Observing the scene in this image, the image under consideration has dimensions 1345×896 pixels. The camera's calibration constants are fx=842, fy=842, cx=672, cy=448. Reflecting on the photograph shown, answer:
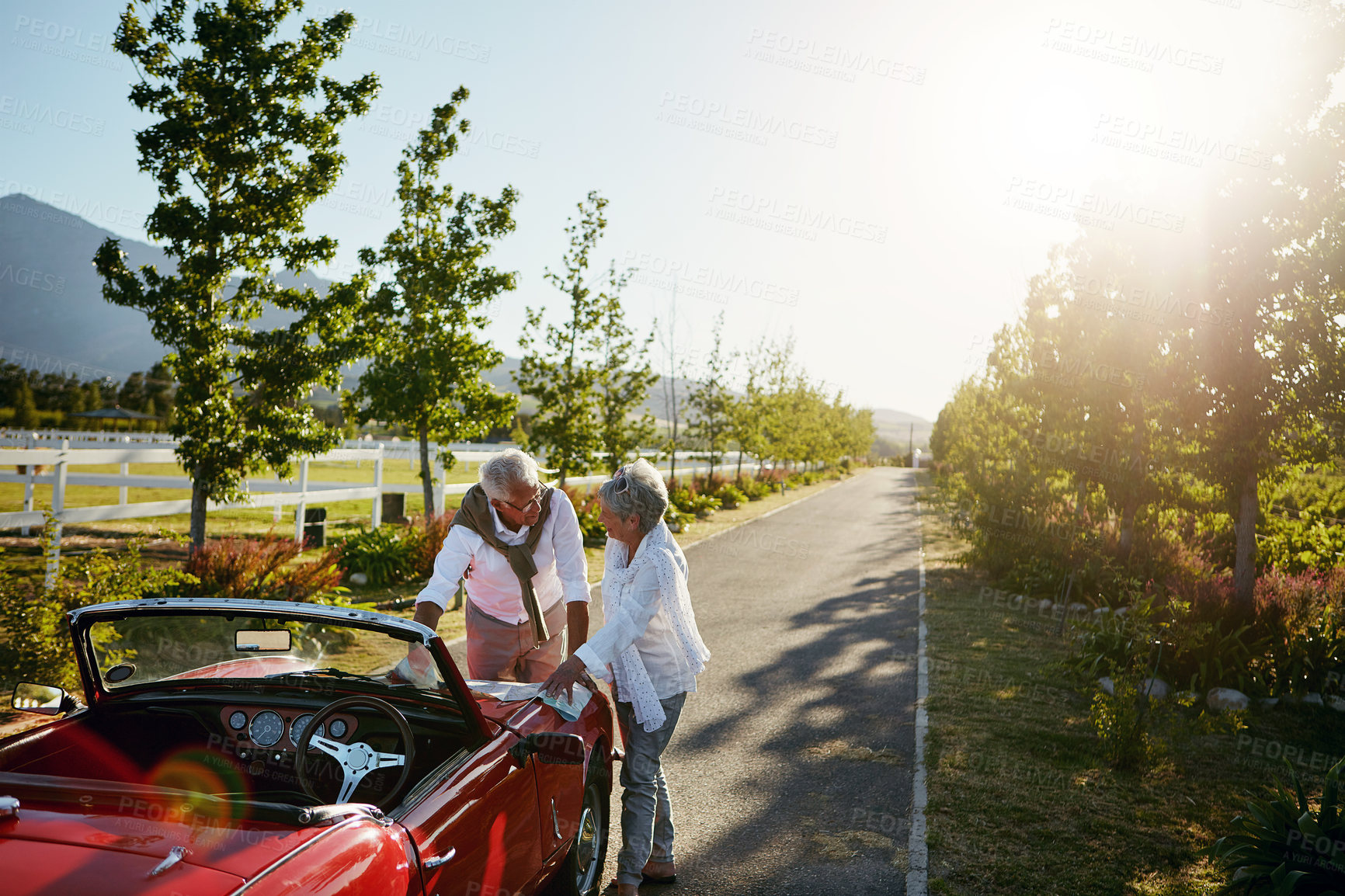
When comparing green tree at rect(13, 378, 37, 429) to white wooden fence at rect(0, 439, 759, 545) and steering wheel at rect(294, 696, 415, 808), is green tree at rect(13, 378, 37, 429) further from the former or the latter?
steering wheel at rect(294, 696, 415, 808)

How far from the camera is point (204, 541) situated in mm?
9648

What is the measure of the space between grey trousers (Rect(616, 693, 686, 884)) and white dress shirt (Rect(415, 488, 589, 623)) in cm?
69

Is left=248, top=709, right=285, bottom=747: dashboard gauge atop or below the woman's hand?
below

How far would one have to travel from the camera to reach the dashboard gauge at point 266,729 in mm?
2973

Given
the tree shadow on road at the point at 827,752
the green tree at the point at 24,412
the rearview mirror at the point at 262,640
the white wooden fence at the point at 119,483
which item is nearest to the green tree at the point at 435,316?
the white wooden fence at the point at 119,483

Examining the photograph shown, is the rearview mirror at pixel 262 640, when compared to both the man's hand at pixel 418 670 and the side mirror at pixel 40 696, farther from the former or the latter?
the side mirror at pixel 40 696

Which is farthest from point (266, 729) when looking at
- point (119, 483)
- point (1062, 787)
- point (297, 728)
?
point (119, 483)

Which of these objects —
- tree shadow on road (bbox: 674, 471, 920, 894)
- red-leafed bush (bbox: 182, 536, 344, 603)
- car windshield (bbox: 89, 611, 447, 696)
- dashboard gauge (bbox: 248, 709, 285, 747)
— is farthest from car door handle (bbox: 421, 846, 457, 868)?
red-leafed bush (bbox: 182, 536, 344, 603)

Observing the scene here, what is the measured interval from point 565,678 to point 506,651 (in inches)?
41.9

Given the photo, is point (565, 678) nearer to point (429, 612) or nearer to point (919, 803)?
point (429, 612)

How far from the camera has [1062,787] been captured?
223 inches

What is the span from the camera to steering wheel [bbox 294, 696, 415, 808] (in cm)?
259

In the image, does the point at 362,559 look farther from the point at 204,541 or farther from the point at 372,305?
the point at 372,305

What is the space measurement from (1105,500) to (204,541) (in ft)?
43.8
